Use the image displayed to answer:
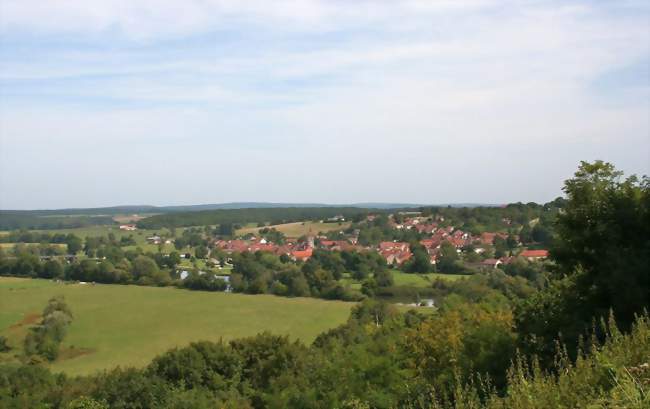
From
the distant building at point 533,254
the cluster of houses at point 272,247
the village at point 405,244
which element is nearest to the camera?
the distant building at point 533,254

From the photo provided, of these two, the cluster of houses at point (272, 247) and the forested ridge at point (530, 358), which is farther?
the cluster of houses at point (272, 247)

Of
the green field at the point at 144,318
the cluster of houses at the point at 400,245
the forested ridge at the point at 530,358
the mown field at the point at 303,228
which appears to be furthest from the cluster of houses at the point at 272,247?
the forested ridge at the point at 530,358

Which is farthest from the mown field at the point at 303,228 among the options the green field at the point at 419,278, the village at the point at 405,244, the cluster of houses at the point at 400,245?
the green field at the point at 419,278

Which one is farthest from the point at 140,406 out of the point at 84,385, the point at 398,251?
the point at 398,251

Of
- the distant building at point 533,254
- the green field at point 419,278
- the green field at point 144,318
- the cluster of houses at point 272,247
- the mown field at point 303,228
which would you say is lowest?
the green field at point 144,318

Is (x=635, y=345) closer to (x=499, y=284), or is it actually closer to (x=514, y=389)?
(x=514, y=389)

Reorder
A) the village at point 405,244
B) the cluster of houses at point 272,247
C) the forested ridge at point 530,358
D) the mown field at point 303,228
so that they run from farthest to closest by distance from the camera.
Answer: the mown field at point 303,228 → the cluster of houses at point 272,247 → the village at point 405,244 → the forested ridge at point 530,358

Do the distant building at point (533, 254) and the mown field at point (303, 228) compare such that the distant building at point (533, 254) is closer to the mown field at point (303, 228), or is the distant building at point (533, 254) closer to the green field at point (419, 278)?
the green field at point (419, 278)

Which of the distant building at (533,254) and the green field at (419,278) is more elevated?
the distant building at (533,254)

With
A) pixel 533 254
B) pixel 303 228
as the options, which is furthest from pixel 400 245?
pixel 303 228
